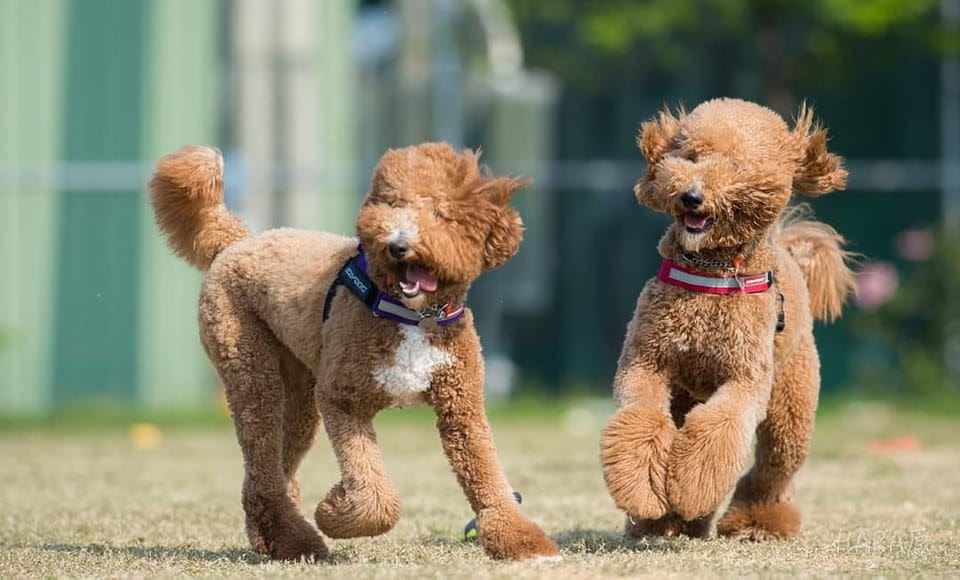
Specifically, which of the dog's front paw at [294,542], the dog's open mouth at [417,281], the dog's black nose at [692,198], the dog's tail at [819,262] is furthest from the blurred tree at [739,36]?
the dog's open mouth at [417,281]

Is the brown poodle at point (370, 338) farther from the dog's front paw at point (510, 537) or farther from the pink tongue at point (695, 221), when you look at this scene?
the pink tongue at point (695, 221)

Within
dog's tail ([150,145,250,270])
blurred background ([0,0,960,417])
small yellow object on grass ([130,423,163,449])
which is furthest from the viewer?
blurred background ([0,0,960,417])

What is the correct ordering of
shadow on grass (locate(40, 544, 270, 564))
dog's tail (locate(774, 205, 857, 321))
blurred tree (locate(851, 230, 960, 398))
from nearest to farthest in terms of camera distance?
shadow on grass (locate(40, 544, 270, 564)), dog's tail (locate(774, 205, 857, 321)), blurred tree (locate(851, 230, 960, 398))

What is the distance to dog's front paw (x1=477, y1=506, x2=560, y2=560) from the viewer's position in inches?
216

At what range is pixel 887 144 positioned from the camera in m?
16.2

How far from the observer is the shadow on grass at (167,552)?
19.8ft

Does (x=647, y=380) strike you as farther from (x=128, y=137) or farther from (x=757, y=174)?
(x=128, y=137)

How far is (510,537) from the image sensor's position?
548 centimetres

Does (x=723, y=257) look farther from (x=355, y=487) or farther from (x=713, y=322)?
(x=355, y=487)

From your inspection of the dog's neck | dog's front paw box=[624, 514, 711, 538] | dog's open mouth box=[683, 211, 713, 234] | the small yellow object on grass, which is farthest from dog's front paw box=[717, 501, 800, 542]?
the small yellow object on grass

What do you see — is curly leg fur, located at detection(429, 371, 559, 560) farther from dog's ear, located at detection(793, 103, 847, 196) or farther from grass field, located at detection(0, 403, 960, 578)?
dog's ear, located at detection(793, 103, 847, 196)

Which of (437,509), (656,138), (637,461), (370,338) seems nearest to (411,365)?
(370,338)

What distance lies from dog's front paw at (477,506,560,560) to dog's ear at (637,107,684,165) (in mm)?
1373

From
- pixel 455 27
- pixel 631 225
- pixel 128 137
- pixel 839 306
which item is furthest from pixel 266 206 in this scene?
pixel 839 306
